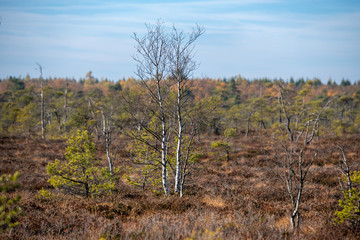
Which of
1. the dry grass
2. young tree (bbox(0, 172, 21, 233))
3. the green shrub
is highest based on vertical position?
young tree (bbox(0, 172, 21, 233))

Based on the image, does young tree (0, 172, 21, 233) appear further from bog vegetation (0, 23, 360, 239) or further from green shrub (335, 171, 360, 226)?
green shrub (335, 171, 360, 226)

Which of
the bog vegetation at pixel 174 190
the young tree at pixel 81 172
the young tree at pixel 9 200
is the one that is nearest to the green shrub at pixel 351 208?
the bog vegetation at pixel 174 190

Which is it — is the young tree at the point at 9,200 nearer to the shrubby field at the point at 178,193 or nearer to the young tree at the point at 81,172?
the shrubby field at the point at 178,193

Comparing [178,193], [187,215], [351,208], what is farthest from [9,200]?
[178,193]

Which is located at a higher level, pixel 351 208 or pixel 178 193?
pixel 351 208

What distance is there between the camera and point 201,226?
506 cm

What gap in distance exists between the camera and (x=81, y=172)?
27.6ft

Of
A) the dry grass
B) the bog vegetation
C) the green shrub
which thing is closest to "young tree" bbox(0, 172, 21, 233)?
the bog vegetation

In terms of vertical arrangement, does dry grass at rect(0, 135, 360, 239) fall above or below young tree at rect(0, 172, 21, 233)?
below

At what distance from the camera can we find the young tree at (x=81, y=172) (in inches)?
313

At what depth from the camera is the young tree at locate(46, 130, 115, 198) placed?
7.94 meters

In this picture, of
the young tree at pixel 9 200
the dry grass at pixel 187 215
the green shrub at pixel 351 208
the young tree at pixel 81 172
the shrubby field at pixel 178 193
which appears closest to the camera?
the young tree at pixel 9 200

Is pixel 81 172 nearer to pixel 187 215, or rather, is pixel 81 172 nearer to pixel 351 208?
pixel 187 215

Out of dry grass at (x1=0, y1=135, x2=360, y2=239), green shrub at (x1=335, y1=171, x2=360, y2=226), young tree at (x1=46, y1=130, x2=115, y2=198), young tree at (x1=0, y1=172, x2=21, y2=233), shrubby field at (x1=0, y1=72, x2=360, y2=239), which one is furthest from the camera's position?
young tree at (x1=46, y1=130, x2=115, y2=198)
